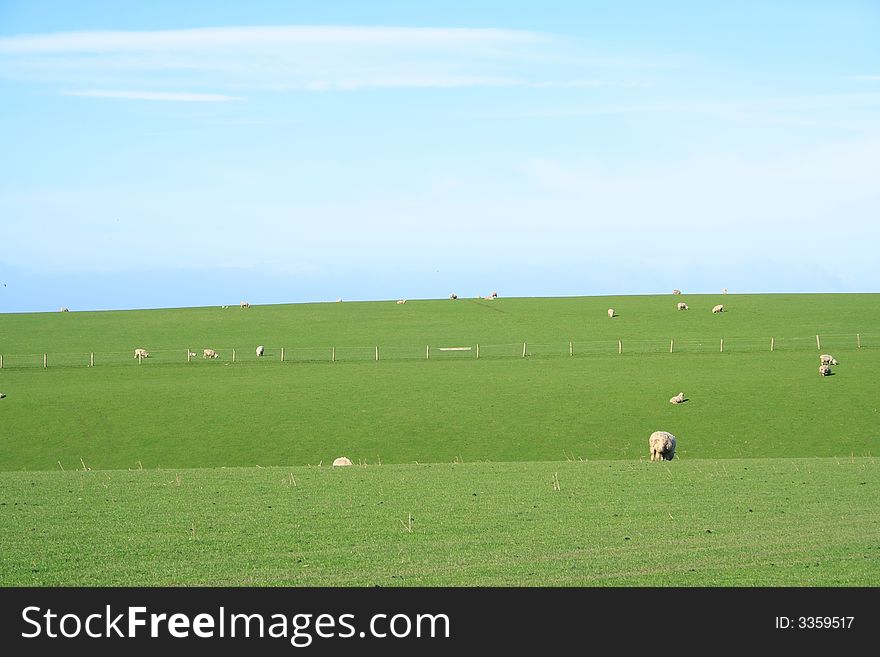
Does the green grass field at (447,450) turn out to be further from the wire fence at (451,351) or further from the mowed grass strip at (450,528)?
the wire fence at (451,351)

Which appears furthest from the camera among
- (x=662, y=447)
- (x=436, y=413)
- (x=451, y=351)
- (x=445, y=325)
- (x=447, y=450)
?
(x=445, y=325)

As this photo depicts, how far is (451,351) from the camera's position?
7556cm

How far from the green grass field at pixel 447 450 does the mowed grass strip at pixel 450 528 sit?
94 millimetres

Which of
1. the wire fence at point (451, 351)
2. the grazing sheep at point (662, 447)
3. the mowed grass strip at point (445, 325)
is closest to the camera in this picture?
the grazing sheep at point (662, 447)

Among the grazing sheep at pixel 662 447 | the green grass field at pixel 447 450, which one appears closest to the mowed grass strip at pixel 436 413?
the green grass field at pixel 447 450

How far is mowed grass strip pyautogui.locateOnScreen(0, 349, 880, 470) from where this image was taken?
4169 cm

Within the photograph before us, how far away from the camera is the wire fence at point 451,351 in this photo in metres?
71.6

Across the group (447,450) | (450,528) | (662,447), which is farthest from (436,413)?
(450,528)

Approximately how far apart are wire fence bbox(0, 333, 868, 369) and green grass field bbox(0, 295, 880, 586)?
1.88 feet

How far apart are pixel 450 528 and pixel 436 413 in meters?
30.1

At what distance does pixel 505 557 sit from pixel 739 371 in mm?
46811

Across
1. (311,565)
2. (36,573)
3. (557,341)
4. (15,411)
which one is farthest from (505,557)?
(557,341)

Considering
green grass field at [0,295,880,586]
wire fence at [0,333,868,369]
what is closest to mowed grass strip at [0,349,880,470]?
green grass field at [0,295,880,586]

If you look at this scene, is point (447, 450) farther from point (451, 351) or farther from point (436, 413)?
point (451, 351)
